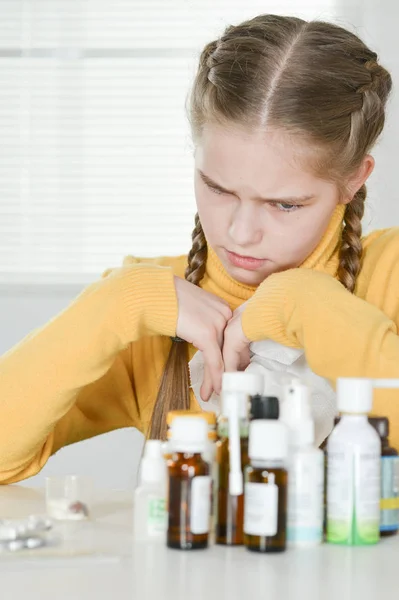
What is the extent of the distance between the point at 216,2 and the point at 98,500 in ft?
7.39

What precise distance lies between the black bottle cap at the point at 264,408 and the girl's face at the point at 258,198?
0.47 metres

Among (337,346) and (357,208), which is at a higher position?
(357,208)

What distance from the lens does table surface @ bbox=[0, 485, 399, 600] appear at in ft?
2.37

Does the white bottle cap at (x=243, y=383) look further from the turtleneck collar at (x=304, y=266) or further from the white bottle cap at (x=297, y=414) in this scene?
the turtleneck collar at (x=304, y=266)

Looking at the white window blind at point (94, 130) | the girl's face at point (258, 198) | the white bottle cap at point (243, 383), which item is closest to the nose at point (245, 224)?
the girl's face at point (258, 198)

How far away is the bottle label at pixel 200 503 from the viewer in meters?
0.85

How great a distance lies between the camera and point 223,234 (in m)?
1.40

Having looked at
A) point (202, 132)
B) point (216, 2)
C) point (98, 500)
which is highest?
point (216, 2)

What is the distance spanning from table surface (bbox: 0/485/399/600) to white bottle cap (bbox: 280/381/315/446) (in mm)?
102

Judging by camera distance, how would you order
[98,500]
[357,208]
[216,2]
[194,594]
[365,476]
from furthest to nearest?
[216,2] < [357,208] < [98,500] < [365,476] < [194,594]

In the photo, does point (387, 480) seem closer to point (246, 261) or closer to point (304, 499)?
point (304, 499)

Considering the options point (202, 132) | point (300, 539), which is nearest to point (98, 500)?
point (300, 539)

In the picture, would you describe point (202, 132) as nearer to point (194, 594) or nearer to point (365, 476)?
point (365, 476)

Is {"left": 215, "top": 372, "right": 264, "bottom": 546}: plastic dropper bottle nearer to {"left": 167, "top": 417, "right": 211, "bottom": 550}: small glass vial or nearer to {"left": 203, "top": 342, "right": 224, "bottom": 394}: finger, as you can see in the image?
{"left": 167, "top": 417, "right": 211, "bottom": 550}: small glass vial
